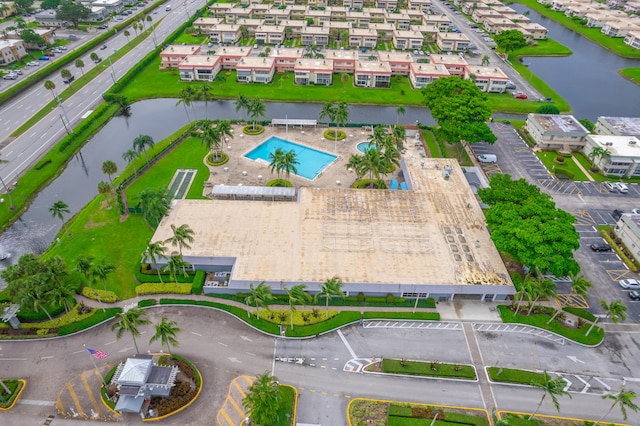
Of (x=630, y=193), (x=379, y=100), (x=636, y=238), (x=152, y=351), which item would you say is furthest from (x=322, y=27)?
(x=152, y=351)

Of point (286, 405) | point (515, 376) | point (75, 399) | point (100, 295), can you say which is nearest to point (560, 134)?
point (515, 376)

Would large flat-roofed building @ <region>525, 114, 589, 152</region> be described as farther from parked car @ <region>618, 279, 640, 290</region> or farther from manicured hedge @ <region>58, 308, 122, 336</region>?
manicured hedge @ <region>58, 308, 122, 336</region>

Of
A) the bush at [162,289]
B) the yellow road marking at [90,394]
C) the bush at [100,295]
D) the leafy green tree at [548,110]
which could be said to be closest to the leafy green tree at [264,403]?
the yellow road marking at [90,394]

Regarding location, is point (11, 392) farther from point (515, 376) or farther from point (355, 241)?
point (515, 376)

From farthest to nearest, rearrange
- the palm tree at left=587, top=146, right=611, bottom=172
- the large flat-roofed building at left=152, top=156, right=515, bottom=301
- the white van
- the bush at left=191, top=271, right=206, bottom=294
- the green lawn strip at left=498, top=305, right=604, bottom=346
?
the white van → the palm tree at left=587, top=146, right=611, bottom=172 → the bush at left=191, top=271, right=206, bottom=294 → the large flat-roofed building at left=152, top=156, right=515, bottom=301 → the green lawn strip at left=498, top=305, right=604, bottom=346

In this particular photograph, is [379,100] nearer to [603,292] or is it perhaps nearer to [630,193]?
[630,193]

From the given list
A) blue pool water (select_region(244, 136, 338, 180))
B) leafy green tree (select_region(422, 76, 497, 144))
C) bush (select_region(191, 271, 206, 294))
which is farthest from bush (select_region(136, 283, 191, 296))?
leafy green tree (select_region(422, 76, 497, 144))
